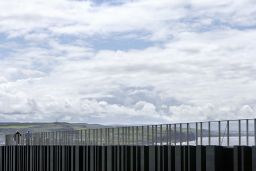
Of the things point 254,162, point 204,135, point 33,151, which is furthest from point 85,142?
point 254,162

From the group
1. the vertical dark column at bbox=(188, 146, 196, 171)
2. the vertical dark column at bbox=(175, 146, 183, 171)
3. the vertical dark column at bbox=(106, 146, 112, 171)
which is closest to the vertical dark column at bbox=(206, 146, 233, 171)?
the vertical dark column at bbox=(188, 146, 196, 171)

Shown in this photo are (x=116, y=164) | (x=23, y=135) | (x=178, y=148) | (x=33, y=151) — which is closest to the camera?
(x=178, y=148)

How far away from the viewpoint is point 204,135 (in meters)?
37.3

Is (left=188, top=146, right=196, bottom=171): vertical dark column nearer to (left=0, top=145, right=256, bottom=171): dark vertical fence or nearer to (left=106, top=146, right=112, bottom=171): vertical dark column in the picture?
(left=0, top=145, right=256, bottom=171): dark vertical fence

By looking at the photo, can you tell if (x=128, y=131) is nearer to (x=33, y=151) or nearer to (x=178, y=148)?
(x=178, y=148)

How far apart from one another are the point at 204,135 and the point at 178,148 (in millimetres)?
1764

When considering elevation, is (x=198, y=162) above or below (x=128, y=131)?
below

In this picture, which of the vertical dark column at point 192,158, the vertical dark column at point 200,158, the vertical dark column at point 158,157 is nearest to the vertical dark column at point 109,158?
the vertical dark column at point 158,157

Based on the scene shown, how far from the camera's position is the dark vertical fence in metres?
31.0

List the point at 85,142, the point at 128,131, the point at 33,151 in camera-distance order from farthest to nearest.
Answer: the point at 33,151, the point at 85,142, the point at 128,131

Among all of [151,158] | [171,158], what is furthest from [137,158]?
[171,158]

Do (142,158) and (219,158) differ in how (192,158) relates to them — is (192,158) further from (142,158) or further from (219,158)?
(142,158)

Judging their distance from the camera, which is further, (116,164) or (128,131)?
(128,131)

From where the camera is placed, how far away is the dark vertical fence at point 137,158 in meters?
31.0
